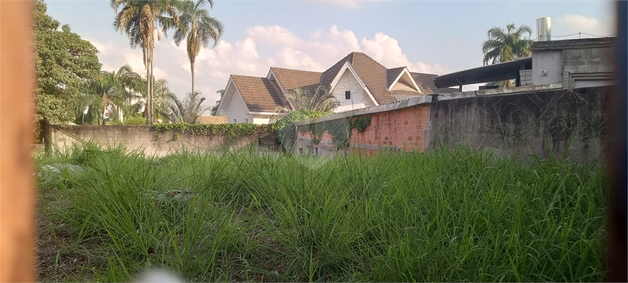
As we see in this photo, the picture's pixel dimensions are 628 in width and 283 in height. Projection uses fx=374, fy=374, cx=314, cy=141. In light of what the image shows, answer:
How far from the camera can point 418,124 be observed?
466 cm

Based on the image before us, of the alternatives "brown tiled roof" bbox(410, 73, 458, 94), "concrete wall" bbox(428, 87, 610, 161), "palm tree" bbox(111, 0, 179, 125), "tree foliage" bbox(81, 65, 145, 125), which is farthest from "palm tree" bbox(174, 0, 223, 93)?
"tree foliage" bbox(81, 65, 145, 125)

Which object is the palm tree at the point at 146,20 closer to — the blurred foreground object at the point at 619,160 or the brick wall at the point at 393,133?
the brick wall at the point at 393,133

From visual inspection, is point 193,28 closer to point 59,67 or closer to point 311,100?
point 59,67

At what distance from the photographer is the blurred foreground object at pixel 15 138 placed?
1.80 feet

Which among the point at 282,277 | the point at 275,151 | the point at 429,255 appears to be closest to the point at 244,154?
the point at 275,151

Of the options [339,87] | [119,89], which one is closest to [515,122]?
[339,87]

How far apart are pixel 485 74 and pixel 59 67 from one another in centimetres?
689

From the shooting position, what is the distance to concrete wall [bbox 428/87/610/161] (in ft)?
8.34

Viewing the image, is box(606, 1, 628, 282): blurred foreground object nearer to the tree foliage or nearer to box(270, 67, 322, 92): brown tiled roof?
box(270, 67, 322, 92): brown tiled roof

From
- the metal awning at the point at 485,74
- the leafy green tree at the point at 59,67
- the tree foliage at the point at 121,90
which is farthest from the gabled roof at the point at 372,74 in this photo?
the tree foliage at the point at 121,90

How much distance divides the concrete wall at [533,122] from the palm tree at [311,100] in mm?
5384

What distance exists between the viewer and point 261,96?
10.9 metres

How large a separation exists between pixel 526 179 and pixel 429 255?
3.34 feet

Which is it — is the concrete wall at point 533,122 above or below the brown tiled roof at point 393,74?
below
